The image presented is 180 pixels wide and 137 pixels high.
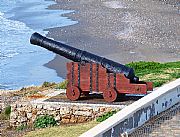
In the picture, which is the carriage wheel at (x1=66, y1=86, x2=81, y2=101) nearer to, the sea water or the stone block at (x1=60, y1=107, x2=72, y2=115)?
the stone block at (x1=60, y1=107, x2=72, y2=115)

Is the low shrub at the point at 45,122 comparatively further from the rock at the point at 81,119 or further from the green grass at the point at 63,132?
the green grass at the point at 63,132

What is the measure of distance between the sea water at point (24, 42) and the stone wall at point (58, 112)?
1027 cm

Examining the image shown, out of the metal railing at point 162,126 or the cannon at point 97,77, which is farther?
the cannon at point 97,77

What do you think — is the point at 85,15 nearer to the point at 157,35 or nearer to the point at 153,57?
the point at 157,35

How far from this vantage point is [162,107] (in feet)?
34.7

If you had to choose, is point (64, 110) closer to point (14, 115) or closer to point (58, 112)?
point (58, 112)

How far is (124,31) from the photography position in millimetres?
38781

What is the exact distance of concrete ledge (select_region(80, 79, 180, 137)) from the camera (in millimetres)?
8695

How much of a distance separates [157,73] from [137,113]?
9479 millimetres

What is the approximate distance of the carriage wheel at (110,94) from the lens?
13998 millimetres

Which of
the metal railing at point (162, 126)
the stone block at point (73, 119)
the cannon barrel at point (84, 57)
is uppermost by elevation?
the cannon barrel at point (84, 57)

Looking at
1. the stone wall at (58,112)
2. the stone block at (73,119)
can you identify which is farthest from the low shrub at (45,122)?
the stone block at (73,119)

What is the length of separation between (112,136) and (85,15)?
38.3 m

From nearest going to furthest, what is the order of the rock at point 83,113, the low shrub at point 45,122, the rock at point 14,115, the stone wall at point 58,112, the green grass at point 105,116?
the green grass at point 105,116 → the stone wall at point 58,112 → the rock at point 83,113 → the low shrub at point 45,122 → the rock at point 14,115
